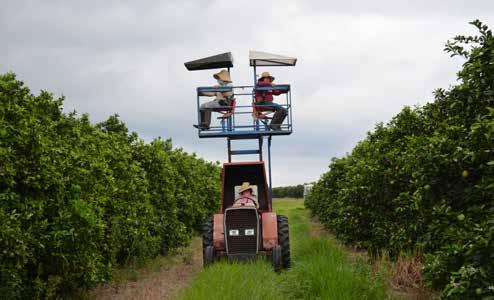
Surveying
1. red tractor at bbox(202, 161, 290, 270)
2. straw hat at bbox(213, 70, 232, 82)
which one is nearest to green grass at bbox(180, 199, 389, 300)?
red tractor at bbox(202, 161, 290, 270)

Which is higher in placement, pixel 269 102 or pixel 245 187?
pixel 269 102

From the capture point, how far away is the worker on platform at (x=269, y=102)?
1361 centimetres

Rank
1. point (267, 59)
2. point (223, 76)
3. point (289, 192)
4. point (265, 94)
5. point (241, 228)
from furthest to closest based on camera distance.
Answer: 1. point (289, 192)
2. point (267, 59)
3. point (223, 76)
4. point (265, 94)
5. point (241, 228)

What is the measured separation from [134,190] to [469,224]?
28.7ft

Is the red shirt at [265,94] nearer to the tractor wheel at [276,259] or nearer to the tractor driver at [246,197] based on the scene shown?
the tractor driver at [246,197]

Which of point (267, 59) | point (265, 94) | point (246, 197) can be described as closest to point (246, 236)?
Result: point (246, 197)

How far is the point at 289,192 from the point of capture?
87.6 m

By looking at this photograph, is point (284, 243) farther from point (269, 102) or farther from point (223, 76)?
point (223, 76)

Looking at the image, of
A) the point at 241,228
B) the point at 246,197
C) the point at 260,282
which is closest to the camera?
the point at 260,282

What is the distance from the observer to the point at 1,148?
6.62 metres

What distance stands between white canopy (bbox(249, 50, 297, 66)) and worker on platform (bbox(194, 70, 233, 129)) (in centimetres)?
73

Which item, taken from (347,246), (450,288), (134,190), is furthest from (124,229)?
(450,288)

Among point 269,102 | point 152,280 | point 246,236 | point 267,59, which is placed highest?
point 267,59

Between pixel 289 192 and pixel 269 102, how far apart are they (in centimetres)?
7434
